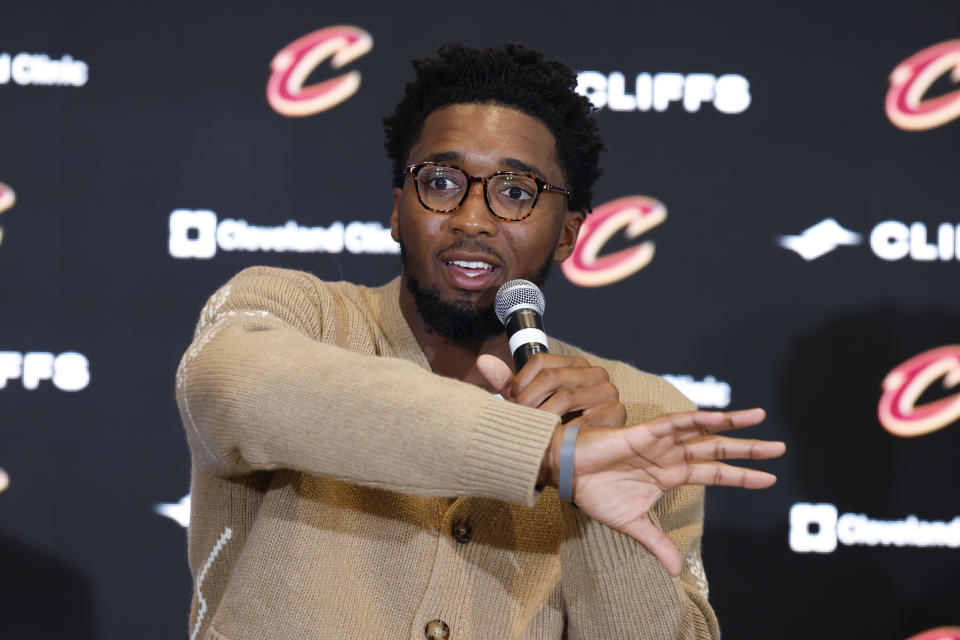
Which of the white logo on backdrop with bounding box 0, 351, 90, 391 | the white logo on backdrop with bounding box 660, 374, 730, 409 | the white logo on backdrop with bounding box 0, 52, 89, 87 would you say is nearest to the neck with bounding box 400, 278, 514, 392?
the white logo on backdrop with bounding box 660, 374, 730, 409

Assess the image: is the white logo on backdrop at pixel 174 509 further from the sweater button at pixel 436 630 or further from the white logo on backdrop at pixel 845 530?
the white logo on backdrop at pixel 845 530

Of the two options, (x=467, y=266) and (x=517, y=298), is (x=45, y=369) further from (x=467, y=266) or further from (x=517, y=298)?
(x=517, y=298)

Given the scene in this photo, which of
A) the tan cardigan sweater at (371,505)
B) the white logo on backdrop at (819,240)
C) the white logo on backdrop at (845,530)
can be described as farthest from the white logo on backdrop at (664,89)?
the tan cardigan sweater at (371,505)

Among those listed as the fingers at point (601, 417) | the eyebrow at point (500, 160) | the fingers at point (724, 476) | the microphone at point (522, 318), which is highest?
the eyebrow at point (500, 160)

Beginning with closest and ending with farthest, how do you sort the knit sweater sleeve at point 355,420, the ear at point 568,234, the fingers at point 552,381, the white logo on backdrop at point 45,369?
1. the knit sweater sleeve at point 355,420
2. the fingers at point 552,381
3. the ear at point 568,234
4. the white logo on backdrop at point 45,369

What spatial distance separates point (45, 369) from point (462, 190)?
1.68m

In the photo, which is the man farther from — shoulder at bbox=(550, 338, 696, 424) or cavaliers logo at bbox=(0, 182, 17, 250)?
cavaliers logo at bbox=(0, 182, 17, 250)

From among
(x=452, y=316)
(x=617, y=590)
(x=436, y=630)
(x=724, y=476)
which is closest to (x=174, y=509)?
(x=452, y=316)

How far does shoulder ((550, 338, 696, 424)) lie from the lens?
6.26 feet

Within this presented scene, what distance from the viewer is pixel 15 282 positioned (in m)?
2.85

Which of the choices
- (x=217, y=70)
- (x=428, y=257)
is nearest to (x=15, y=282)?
(x=217, y=70)

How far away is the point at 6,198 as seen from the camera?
285 cm

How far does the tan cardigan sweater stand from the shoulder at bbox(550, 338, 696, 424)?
40mm

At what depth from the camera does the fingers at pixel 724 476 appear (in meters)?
1.30
